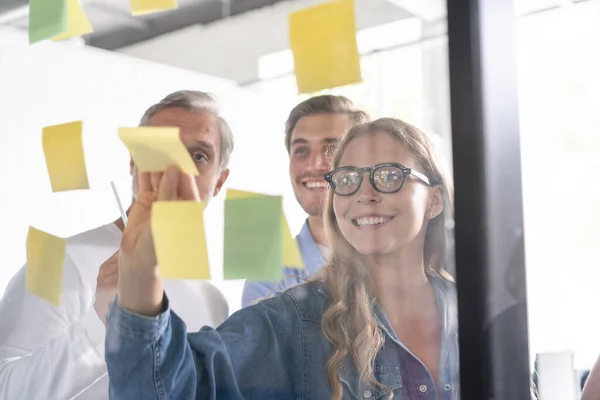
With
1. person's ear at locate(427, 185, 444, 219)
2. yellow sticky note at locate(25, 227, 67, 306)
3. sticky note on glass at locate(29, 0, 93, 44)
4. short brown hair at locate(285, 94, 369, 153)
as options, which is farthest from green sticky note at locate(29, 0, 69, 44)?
person's ear at locate(427, 185, 444, 219)

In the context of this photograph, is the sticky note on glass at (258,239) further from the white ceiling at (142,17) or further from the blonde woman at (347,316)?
the white ceiling at (142,17)

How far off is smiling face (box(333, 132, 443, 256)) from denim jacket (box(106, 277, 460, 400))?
7 cm

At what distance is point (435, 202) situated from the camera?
85 centimetres

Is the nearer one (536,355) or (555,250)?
(536,355)

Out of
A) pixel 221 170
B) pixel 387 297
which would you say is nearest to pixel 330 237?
pixel 387 297

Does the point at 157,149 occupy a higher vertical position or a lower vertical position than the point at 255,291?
higher

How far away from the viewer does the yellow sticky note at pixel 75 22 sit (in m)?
1.16

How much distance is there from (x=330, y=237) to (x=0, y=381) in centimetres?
64

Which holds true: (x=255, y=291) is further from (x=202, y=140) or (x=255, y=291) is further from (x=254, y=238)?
(x=202, y=140)

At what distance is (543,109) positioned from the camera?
3.39 feet

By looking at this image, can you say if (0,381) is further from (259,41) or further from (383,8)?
(383,8)

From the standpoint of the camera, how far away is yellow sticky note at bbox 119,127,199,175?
955mm

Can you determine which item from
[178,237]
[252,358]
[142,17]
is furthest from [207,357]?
[142,17]

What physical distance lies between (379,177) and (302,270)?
0.17m
